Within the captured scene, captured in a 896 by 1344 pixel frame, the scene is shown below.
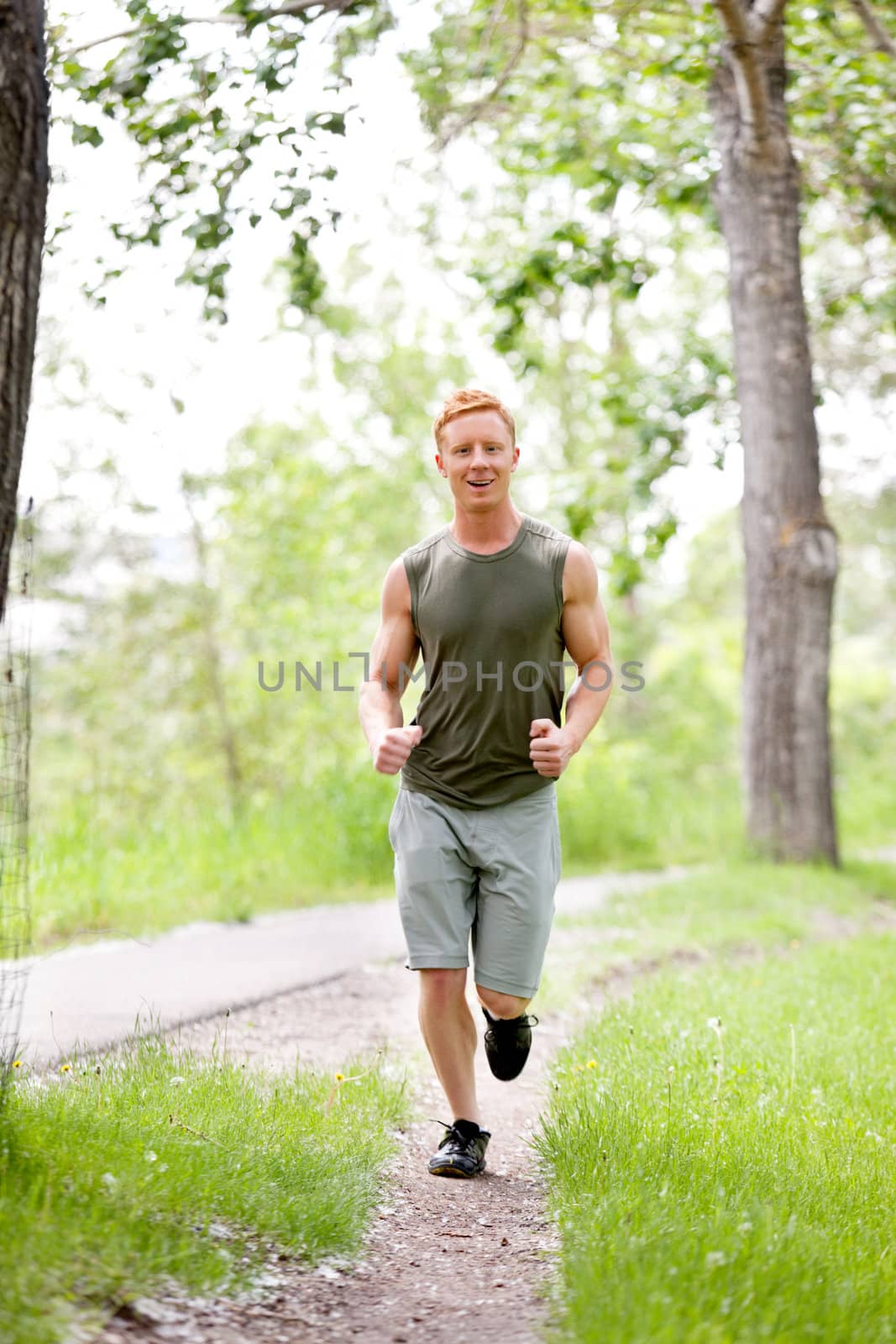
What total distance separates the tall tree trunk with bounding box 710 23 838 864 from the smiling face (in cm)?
726

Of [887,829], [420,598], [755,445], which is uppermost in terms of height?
[755,445]

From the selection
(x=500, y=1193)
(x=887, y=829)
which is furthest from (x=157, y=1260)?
(x=887, y=829)

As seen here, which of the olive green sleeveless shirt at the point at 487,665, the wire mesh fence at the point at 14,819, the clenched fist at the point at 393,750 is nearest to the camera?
the wire mesh fence at the point at 14,819

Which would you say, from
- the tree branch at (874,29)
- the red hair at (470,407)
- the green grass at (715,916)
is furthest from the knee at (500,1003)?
the tree branch at (874,29)

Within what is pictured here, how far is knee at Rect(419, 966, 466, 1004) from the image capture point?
419 cm

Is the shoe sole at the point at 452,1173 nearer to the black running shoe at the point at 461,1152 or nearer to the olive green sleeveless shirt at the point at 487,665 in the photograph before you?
the black running shoe at the point at 461,1152

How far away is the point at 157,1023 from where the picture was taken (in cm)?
497

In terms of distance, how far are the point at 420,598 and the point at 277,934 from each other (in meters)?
4.49

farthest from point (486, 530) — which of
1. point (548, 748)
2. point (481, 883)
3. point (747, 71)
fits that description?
point (747, 71)

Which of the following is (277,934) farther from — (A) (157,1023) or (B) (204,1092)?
(B) (204,1092)

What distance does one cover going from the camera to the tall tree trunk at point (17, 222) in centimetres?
354

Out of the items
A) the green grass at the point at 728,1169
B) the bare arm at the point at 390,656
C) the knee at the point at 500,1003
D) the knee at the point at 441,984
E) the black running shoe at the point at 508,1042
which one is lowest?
the green grass at the point at 728,1169

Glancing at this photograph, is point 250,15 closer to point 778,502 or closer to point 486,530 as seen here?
point 486,530

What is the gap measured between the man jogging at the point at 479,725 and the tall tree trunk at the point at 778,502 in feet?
23.6
